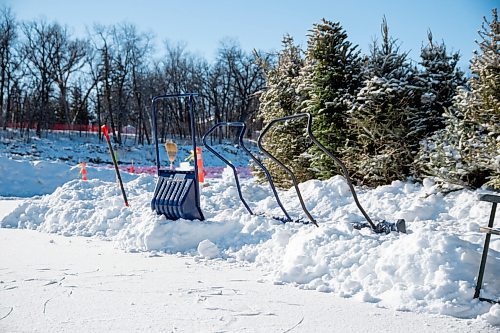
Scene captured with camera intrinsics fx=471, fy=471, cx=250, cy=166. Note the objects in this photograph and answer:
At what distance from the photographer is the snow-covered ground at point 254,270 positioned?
370cm

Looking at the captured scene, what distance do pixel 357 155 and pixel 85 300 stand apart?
692 cm

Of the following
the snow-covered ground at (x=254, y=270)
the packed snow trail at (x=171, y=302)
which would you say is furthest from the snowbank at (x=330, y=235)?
the packed snow trail at (x=171, y=302)

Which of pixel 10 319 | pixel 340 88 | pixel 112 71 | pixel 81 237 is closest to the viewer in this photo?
pixel 10 319

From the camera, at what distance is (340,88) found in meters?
10.6

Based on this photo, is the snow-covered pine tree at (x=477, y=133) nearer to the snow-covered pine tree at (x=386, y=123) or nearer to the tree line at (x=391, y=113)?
the tree line at (x=391, y=113)

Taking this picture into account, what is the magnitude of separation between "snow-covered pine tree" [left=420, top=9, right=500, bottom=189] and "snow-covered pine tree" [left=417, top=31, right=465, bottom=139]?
3.95 ft

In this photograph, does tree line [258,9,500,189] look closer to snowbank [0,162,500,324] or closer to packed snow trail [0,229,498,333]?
snowbank [0,162,500,324]

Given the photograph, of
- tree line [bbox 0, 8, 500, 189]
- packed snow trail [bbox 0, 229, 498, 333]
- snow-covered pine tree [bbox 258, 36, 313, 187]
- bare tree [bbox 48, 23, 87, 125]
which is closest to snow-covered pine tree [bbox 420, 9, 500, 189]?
tree line [bbox 0, 8, 500, 189]

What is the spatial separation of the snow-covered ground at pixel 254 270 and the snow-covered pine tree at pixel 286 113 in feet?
10.8

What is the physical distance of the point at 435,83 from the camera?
31.7 feet

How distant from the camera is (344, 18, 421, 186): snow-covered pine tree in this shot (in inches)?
360

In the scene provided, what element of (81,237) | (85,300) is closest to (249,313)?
(85,300)

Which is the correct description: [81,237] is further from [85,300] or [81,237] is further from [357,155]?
[357,155]

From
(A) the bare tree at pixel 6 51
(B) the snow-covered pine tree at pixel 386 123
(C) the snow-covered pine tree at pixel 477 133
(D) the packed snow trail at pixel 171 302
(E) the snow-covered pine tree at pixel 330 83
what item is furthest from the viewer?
(A) the bare tree at pixel 6 51
